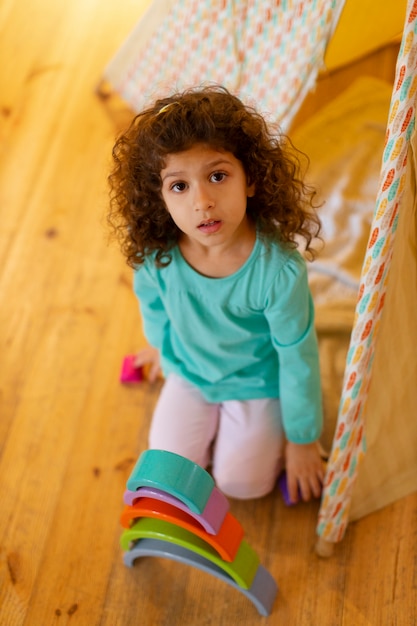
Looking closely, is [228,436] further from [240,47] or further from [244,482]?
[240,47]

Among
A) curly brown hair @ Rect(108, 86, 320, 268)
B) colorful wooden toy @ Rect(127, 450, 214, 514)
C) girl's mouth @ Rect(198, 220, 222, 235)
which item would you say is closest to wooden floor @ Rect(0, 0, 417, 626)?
colorful wooden toy @ Rect(127, 450, 214, 514)

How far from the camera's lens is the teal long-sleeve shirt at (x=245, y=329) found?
102 centimetres

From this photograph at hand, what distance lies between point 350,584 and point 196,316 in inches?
19.1

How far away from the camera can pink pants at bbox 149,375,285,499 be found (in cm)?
120

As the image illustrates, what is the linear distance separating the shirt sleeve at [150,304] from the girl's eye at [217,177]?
22cm

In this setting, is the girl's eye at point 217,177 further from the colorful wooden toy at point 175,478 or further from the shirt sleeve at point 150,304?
the colorful wooden toy at point 175,478

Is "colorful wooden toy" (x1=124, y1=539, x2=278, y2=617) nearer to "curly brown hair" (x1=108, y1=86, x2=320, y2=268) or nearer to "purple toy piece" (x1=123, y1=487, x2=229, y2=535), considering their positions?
"purple toy piece" (x1=123, y1=487, x2=229, y2=535)

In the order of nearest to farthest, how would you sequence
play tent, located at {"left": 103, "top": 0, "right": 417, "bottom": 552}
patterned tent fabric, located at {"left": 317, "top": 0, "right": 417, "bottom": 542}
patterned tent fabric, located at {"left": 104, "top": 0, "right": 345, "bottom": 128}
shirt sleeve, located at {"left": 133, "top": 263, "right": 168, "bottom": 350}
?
patterned tent fabric, located at {"left": 317, "top": 0, "right": 417, "bottom": 542}, play tent, located at {"left": 103, "top": 0, "right": 417, "bottom": 552}, shirt sleeve, located at {"left": 133, "top": 263, "right": 168, "bottom": 350}, patterned tent fabric, located at {"left": 104, "top": 0, "right": 345, "bottom": 128}

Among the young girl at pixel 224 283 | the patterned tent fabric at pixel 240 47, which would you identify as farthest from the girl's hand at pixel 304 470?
the patterned tent fabric at pixel 240 47

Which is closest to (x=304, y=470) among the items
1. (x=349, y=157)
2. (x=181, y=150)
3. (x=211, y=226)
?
(x=211, y=226)

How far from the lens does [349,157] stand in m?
1.63

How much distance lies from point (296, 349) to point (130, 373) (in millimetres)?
465

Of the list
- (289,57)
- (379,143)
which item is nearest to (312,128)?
(379,143)

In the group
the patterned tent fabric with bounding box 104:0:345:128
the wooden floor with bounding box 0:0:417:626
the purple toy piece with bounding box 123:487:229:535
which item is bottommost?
the wooden floor with bounding box 0:0:417:626
